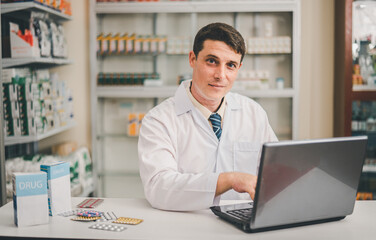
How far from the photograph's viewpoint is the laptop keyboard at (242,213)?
5.25 ft

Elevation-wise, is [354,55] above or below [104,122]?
above

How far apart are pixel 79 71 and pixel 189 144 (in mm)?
2690

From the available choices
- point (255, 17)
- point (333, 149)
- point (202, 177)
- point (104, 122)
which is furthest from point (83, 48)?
point (333, 149)

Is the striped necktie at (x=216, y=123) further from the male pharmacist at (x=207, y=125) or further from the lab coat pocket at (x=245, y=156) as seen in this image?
the lab coat pocket at (x=245, y=156)

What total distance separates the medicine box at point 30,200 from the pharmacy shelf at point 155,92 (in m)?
2.71

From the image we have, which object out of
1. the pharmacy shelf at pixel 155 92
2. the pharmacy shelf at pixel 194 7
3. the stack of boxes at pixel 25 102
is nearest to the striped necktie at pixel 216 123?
the stack of boxes at pixel 25 102

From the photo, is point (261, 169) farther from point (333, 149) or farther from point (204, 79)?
point (204, 79)

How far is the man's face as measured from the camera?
2096 millimetres

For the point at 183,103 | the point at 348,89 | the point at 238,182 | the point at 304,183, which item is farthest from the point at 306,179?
the point at 348,89

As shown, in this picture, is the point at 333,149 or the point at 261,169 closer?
the point at 261,169

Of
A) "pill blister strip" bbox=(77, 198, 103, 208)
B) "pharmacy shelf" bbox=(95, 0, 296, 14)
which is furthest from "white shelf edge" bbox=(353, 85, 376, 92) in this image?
"pill blister strip" bbox=(77, 198, 103, 208)

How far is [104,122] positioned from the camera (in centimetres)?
468

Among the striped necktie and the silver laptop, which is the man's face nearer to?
the striped necktie

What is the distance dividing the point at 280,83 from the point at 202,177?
9.18 feet
